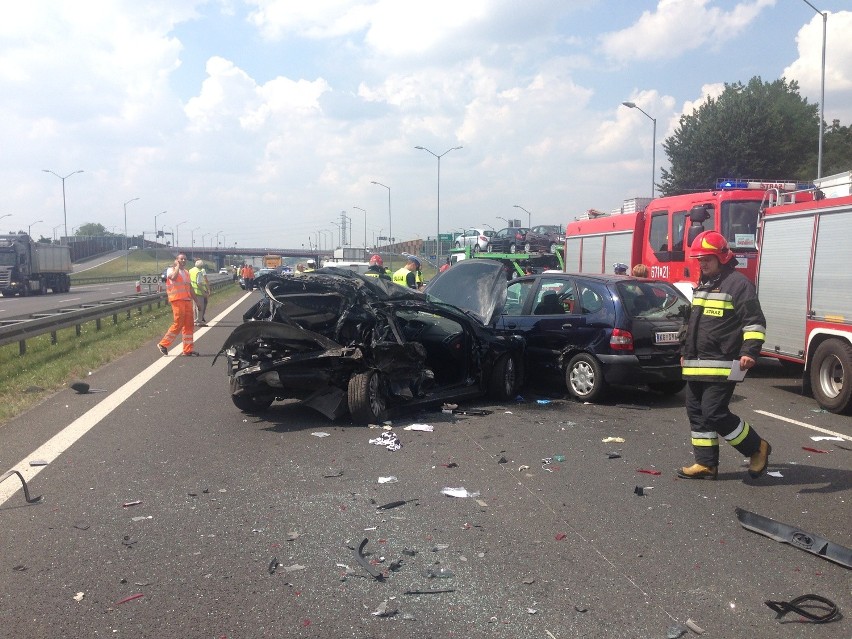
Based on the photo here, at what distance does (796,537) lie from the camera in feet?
15.8

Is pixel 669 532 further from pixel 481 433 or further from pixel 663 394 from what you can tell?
pixel 663 394

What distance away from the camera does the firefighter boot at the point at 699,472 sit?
20.5ft

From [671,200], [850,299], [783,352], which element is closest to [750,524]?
[850,299]

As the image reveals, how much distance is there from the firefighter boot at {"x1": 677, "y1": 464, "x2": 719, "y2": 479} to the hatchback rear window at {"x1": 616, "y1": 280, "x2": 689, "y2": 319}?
3390 millimetres

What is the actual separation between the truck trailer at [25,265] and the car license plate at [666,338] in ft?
127

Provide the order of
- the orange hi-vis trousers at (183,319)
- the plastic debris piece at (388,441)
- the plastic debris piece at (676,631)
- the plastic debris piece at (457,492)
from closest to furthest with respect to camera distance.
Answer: the plastic debris piece at (676,631), the plastic debris piece at (457,492), the plastic debris piece at (388,441), the orange hi-vis trousers at (183,319)

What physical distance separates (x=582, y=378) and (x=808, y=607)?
227 inches

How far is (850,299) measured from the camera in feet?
30.0

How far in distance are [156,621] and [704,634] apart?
253 cm

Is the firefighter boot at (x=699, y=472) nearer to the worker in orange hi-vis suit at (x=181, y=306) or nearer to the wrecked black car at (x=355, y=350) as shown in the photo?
the wrecked black car at (x=355, y=350)

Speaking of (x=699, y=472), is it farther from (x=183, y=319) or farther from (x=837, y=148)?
(x=837, y=148)

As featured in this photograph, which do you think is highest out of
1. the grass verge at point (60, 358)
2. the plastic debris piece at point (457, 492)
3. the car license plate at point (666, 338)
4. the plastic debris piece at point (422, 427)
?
the car license plate at point (666, 338)

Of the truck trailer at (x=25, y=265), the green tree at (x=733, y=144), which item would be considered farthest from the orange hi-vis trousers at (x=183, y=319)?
the green tree at (x=733, y=144)

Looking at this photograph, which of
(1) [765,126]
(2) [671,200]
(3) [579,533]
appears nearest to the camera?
(3) [579,533]
